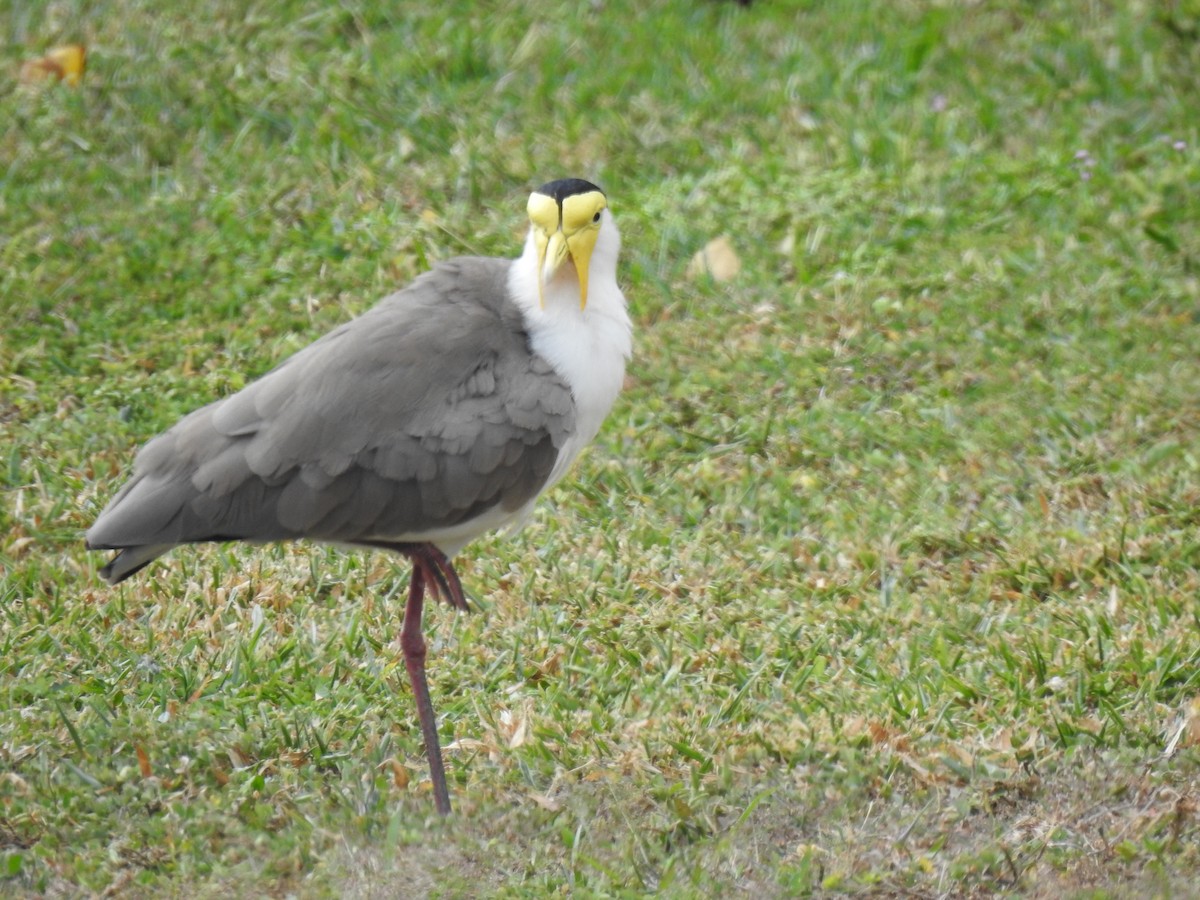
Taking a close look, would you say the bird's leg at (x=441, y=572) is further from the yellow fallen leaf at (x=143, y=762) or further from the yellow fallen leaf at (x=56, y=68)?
the yellow fallen leaf at (x=56, y=68)

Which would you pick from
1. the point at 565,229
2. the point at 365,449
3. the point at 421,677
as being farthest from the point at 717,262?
the point at 421,677

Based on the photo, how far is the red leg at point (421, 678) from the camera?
4.15 meters

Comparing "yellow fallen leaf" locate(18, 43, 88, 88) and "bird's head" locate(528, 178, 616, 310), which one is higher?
"bird's head" locate(528, 178, 616, 310)

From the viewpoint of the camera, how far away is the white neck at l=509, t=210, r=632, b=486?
14.3ft

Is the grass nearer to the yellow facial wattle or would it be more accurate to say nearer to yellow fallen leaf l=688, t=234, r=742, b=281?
yellow fallen leaf l=688, t=234, r=742, b=281

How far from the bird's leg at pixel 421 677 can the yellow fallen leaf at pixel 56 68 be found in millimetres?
4181

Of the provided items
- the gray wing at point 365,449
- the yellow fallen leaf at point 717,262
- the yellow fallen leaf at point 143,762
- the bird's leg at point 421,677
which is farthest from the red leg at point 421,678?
the yellow fallen leaf at point 717,262

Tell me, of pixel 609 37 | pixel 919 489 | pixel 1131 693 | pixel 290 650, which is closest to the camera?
pixel 1131 693

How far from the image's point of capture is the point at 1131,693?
14.7 feet

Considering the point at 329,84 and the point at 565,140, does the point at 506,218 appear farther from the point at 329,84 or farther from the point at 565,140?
the point at 329,84

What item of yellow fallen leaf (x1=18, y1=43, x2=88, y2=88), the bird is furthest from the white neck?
yellow fallen leaf (x1=18, y1=43, x2=88, y2=88)

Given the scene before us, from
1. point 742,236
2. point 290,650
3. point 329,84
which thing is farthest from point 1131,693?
point 329,84

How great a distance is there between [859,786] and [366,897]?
4.30 ft

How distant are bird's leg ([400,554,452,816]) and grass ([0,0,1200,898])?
0.08 meters
